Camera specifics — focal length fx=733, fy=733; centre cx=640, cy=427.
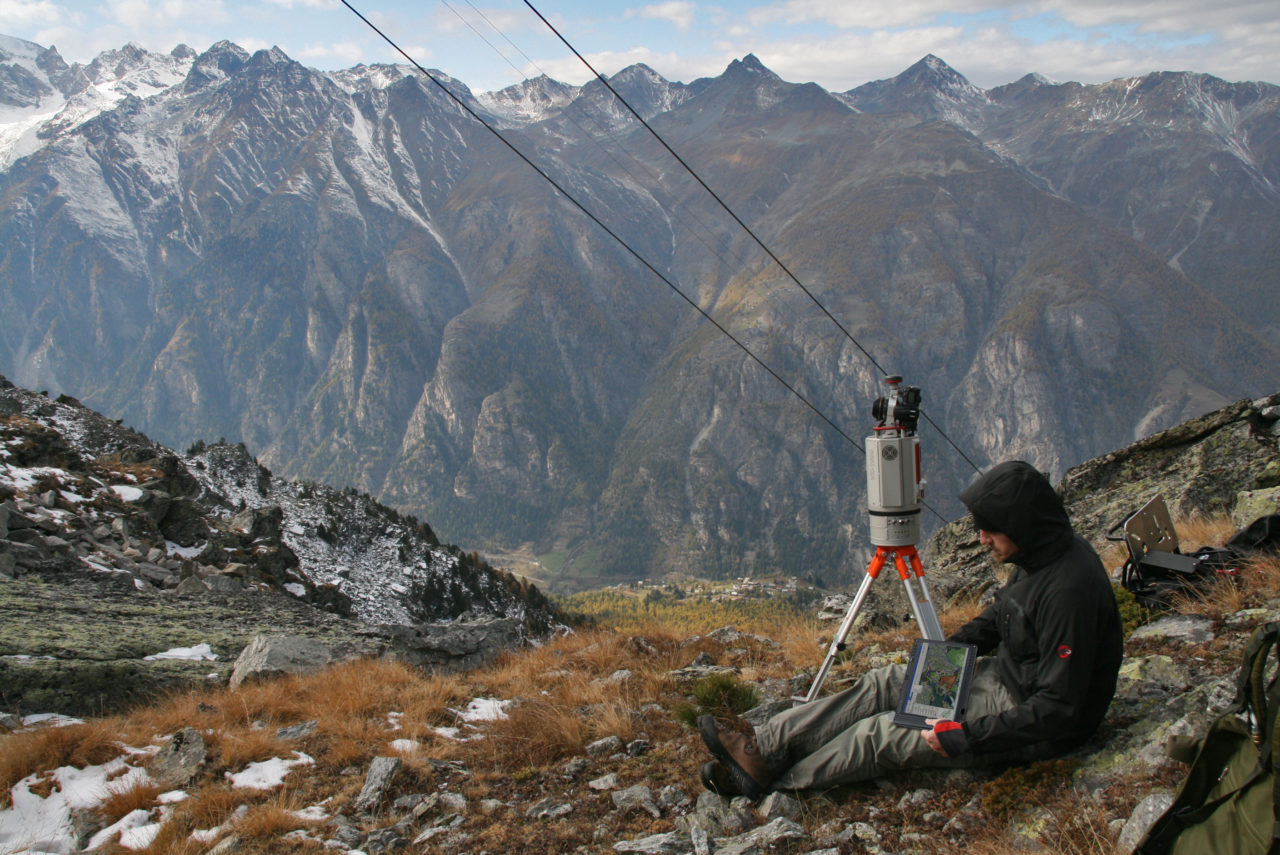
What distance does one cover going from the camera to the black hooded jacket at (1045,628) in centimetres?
400

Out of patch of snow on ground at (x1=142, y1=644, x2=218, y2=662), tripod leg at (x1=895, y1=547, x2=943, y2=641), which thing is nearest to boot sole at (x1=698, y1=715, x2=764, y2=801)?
tripod leg at (x1=895, y1=547, x2=943, y2=641)

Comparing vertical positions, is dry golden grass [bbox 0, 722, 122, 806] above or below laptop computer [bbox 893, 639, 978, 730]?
below

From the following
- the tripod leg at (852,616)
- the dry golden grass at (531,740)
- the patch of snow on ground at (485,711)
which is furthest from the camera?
the patch of snow on ground at (485,711)

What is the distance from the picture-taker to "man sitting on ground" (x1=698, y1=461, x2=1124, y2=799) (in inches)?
159

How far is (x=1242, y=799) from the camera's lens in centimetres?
282

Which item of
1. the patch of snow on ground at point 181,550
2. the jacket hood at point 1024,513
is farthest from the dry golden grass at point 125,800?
the patch of snow on ground at point 181,550

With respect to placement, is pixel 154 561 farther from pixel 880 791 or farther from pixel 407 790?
pixel 880 791

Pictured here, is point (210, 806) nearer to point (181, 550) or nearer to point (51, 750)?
point (51, 750)

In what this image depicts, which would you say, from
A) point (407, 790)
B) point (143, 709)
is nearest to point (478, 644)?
point (143, 709)

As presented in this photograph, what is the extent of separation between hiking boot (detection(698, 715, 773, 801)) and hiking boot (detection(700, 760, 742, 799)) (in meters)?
0.04

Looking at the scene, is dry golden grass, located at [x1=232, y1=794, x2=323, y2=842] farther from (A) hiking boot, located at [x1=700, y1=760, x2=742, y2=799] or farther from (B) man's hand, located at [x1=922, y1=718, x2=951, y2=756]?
(B) man's hand, located at [x1=922, y1=718, x2=951, y2=756]

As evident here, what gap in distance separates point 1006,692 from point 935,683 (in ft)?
1.51

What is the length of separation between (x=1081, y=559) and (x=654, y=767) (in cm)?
339

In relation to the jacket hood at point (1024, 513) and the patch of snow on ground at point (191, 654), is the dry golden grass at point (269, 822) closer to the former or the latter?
the jacket hood at point (1024, 513)
